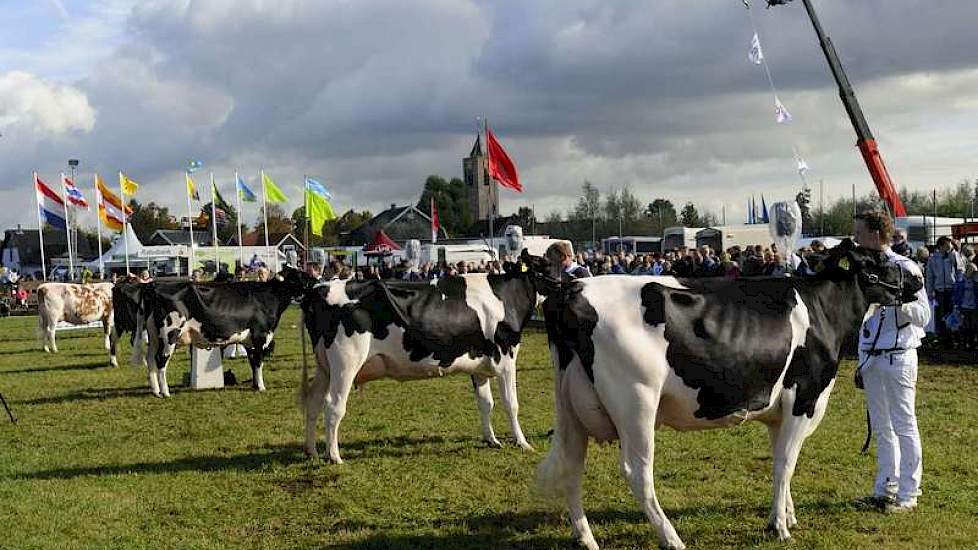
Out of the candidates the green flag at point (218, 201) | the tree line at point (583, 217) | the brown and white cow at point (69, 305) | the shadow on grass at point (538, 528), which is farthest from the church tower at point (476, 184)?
the shadow on grass at point (538, 528)

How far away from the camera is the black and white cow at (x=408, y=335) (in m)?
9.15

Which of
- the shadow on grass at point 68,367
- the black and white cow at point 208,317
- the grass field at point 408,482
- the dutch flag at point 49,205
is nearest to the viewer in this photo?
the grass field at point 408,482

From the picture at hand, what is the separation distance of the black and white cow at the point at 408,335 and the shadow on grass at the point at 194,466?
39cm

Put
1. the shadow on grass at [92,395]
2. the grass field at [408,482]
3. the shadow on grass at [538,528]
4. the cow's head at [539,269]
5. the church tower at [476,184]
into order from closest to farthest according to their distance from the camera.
Result: the shadow on grass at [538,528] < the grass field at [408,482] < the cow's head at [539,269] < the shadow on grass at [92,395] < the church tower at [476,184]

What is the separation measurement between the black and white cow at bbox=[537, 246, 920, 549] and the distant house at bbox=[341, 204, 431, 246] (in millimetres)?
94100

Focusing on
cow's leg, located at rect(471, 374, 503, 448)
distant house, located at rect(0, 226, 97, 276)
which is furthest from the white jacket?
distant house, located at rect(0, 226, 97, 276)

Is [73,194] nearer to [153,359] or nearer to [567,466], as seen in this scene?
[153,359]

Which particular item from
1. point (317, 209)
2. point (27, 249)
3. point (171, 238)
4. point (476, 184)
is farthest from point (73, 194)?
point (476, 184)

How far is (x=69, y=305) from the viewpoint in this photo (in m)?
22.6

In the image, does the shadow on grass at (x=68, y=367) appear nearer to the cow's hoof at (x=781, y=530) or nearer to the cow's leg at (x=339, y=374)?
the cow's leg at (x=339, y=374)

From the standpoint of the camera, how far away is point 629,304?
232 inches

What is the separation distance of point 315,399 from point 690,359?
4.97 meters

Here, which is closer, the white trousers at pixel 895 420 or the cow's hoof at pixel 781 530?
the cow's hoof at pixel 781 530

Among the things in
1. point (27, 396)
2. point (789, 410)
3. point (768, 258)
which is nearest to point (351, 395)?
point (27, 396)
